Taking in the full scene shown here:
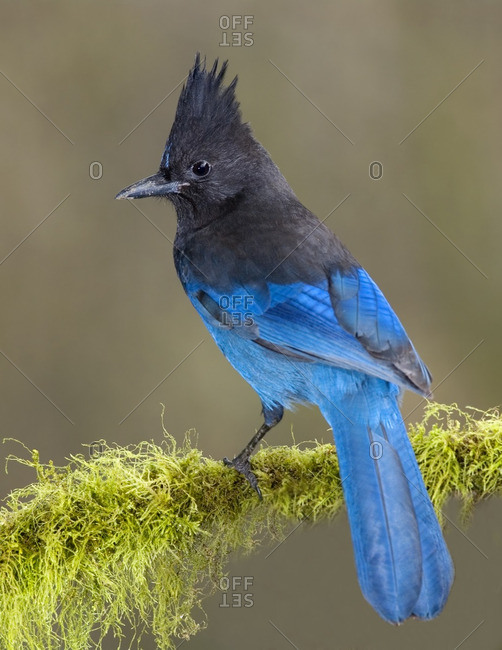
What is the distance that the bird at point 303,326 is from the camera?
2639 millimetres

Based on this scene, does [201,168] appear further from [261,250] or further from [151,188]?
[261,250]

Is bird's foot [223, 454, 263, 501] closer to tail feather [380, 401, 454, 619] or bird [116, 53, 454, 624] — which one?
bird [116, 53, 454, 624]

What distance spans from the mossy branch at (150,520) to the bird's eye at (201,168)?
130 cm

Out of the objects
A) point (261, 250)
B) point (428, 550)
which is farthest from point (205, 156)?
point (428, 550)

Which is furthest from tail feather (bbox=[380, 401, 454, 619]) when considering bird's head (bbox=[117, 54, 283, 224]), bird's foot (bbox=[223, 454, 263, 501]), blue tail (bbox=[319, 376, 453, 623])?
bird's head (bbox=[117, 54, 283, 224])

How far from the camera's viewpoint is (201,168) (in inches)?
150

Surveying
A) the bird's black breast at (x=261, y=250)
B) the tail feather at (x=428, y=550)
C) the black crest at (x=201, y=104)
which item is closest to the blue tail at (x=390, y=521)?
the tail feather at (x=428, y=550)

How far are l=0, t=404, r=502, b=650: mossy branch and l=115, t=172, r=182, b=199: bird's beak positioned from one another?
3.82ft

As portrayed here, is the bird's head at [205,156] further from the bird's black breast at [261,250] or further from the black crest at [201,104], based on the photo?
the bird's black breast at [261,250]

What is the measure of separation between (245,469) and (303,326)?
0.60 meters

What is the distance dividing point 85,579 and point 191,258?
4.69 feet

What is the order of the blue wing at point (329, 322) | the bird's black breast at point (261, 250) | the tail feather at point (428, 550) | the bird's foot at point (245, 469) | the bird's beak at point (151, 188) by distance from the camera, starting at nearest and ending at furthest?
the tail feather at point (428, 550) < the bird's foot at point (245, 469) < the blue wing at point (329, 322) < the bird's black breast at point (261, 250) < the bird's beak at point (151, 188)

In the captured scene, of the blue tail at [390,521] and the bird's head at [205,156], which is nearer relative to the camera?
the blue tail at [390,521]

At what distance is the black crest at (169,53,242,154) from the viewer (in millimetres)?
3740
